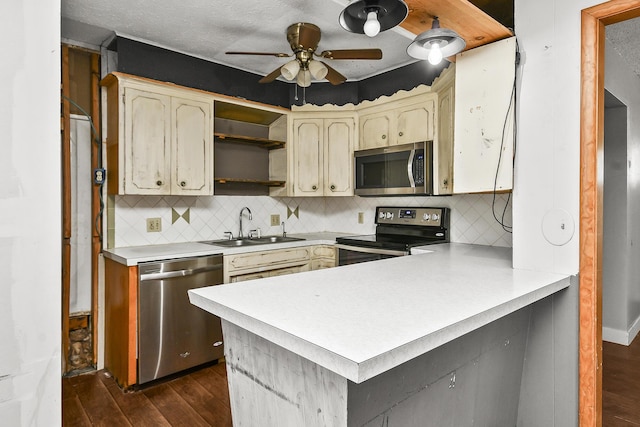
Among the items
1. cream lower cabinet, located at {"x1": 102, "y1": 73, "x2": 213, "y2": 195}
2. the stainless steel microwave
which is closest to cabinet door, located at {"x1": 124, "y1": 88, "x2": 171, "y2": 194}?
cream lower cabinet, located at {"x1": 102, "y1": 73, "x2": 213, "y2": 195}

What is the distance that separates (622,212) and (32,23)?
419 centimetres

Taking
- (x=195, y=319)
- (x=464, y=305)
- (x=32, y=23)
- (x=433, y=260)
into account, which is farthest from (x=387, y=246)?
(x=32, y=23)

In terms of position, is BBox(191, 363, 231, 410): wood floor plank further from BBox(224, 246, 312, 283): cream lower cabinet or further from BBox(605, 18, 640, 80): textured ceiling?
BBox(605, 18, 640, 80): textured ceiling

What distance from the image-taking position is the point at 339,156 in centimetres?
365

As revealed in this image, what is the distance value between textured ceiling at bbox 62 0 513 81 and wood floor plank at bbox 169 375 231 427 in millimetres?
2326

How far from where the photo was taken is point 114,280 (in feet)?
8.85

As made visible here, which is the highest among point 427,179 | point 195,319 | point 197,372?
point 427,179

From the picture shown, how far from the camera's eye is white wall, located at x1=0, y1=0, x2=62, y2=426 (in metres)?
0.80

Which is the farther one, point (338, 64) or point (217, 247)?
point (338, 64)

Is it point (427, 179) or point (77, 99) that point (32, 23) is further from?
point (427, 179)

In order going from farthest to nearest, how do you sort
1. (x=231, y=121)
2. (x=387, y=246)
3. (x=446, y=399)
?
(x=231, y=121) → (x=387, y=246) → (x=446, y=399)

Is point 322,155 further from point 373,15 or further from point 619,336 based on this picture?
point 619,336

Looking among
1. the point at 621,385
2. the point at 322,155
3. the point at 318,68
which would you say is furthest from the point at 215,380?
the point at 621,385

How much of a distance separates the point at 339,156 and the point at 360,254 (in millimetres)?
1027
